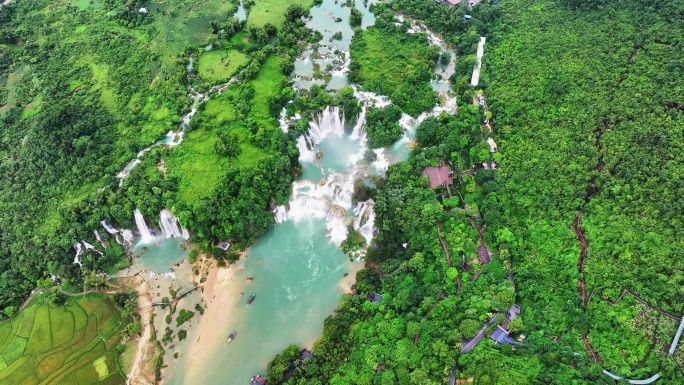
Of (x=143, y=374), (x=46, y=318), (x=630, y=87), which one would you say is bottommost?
(x=143, y=374)

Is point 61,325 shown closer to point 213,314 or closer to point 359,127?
point 213,314

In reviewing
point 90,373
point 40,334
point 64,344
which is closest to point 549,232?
point 90,373

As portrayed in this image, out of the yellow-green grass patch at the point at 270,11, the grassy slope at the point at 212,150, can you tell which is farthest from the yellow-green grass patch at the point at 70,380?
the yellow-green grass patch at the point at 270,11

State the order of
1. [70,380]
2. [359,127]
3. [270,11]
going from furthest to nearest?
[270,11] → [359,127] → [70,380]

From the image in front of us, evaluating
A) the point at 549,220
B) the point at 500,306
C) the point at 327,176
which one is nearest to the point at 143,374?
the point at 327,176

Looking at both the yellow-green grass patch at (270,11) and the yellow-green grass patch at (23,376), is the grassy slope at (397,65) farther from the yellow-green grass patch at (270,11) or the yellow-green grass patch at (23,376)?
the yellow-green grass patch at (23,376)

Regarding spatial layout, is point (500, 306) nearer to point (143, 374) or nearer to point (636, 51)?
point (143, 374)
